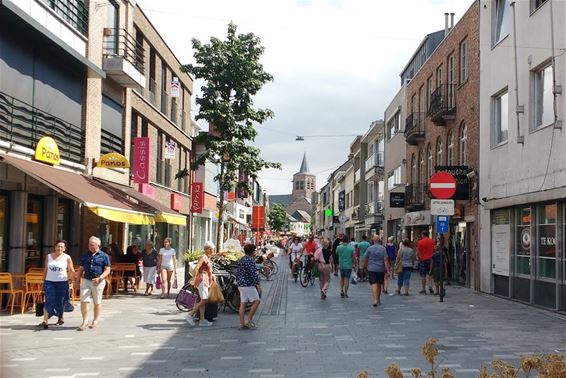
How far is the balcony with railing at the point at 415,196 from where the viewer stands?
29.4m

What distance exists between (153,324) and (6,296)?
162 inches

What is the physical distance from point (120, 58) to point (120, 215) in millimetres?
6414

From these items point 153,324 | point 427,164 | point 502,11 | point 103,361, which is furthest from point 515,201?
point 427,164

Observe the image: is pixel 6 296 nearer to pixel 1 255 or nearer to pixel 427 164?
pixel 1 255

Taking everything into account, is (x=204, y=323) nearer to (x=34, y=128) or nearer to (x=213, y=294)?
(x=213, y=294)

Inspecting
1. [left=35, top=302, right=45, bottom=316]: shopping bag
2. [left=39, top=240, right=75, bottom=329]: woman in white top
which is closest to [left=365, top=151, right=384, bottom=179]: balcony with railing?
[left=35, top=302, right=45, bottom=316]: shopping bag

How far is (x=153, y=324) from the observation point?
40.4ft

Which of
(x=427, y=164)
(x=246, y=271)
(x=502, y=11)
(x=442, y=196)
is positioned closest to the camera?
(x=246, y=271)

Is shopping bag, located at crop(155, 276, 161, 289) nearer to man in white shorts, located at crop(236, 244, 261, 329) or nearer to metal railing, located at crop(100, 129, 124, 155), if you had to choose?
metal railing, located at crop(100, 129, 124, 155)

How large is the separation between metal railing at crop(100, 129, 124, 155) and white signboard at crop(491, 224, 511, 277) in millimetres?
11810

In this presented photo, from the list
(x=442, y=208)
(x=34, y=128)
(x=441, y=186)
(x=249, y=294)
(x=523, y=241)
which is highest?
(x=34, y=128)

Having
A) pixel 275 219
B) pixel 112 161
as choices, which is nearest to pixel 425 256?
pixel 112 161

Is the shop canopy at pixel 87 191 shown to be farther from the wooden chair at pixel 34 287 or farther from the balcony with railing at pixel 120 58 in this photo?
the balcony with railing at pixel 120 58

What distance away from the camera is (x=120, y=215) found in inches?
587
